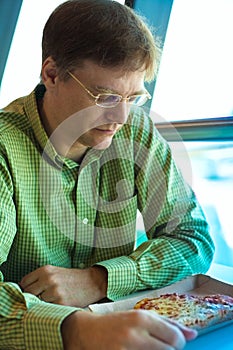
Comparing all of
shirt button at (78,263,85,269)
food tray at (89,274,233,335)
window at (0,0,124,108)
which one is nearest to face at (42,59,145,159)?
Answer: shirt button at (78,263,85,269)

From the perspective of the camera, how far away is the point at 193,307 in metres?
1.04

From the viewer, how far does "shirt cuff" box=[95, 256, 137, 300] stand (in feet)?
3.93

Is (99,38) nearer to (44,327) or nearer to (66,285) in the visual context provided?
(66,285)

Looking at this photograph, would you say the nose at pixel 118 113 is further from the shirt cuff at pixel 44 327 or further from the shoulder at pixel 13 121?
the shirt cuff at pixel 44 327

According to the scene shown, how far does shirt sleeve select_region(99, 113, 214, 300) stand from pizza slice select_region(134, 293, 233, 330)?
0.11 m

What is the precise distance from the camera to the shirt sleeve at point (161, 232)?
124cm

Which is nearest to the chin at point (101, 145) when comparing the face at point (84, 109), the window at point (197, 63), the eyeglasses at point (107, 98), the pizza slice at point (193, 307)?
the face at point (84, 109)

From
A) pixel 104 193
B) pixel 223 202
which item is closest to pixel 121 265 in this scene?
pixel 104 193

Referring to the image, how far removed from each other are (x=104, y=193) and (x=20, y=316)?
2.10 feet

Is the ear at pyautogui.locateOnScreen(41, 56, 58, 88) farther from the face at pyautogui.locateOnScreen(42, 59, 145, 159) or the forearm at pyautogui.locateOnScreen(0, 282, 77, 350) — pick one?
the forearm at pyautogui.locateOnScreen(0, 282, 77, 350)

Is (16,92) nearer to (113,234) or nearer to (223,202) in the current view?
(223,202)

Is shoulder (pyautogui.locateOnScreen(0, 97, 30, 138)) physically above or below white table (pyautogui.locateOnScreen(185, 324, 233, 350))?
above

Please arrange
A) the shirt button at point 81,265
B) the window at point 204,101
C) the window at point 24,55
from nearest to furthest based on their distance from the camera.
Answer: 1. the shirt button at point 81,265
2. the window at point 204,101
3. the window at point 24,55

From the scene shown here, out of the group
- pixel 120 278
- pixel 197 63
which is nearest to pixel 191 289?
pixel 120 278
